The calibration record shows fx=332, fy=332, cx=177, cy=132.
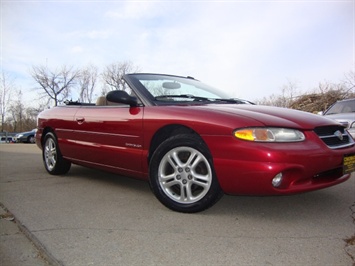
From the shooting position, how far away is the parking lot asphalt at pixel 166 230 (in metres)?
2.08

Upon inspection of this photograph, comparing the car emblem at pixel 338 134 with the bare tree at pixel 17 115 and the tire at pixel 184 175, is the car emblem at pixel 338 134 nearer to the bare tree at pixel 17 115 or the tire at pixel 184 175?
the tire at pixel 184 175

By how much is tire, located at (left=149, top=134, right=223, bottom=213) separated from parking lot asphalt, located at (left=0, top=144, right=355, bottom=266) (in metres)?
0.13

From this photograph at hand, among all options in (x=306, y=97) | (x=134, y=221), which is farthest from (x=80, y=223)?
(x=306, y=97)

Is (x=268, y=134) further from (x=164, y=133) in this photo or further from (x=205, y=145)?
(x=164, y=133)

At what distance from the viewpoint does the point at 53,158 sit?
16.0ft

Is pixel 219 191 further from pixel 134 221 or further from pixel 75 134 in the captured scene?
pixel 75 134

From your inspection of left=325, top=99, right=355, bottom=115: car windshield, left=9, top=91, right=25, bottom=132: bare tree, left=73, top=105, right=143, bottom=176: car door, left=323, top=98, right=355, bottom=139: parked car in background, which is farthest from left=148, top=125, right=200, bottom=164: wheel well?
left=9, top=91, right=25, bottom=132: bare tree

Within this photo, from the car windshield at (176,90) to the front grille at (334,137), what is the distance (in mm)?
1145

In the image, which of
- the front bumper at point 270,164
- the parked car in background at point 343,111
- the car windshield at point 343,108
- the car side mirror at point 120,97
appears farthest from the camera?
the car windshield at point 343,108

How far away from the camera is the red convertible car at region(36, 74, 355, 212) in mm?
2617

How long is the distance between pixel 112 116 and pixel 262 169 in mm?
1850

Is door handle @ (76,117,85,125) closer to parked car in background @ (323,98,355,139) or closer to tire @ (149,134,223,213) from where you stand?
tire @ (149,134,223,213)

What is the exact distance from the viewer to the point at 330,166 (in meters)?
2.77

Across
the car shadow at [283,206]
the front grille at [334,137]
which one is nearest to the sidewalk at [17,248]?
the car shadow at [283,206]
